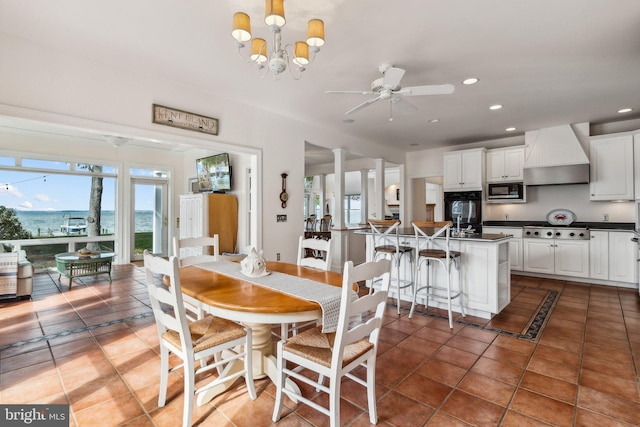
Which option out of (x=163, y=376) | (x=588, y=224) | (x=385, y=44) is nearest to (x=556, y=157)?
(x=588, y=224)

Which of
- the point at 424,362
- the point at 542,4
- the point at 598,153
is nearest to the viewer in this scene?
the point at 542,4

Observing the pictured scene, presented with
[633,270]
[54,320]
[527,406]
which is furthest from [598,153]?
[54,320]

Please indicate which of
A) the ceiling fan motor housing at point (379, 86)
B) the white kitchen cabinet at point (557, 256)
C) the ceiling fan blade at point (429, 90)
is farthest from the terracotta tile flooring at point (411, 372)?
the ceiling fan motor housing at point (379, 86)

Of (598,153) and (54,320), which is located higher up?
(598,153)

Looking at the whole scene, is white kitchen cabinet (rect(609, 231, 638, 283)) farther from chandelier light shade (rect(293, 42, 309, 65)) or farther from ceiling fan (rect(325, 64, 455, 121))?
chandelier light shade (rect(293, 42, 309, 65))

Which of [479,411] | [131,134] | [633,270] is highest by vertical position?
[131,134]

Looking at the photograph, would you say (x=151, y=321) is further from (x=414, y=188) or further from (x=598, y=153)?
(x=598, y=153)

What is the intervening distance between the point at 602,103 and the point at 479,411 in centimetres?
450

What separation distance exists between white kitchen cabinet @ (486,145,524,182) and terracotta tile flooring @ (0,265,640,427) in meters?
2.76

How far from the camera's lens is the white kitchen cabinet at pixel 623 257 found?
4.57 m

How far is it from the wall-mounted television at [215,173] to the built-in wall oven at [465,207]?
4505 millimetres

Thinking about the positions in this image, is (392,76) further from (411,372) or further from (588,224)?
(588,224)

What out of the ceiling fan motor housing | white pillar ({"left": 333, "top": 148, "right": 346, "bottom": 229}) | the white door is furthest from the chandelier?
the white door

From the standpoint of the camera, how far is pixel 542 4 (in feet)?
6.96
